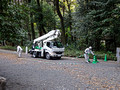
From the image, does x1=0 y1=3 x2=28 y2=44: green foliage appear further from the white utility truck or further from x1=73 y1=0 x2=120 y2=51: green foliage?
x1=73 y1=0 x2=120 y2=51: green foliage

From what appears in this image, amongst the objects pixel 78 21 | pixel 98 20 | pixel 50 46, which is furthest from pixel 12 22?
pixel 78 21

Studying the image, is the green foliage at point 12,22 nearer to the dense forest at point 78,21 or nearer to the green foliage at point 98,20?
the dense forest at point 78,21

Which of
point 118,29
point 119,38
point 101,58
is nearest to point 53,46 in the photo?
point 101,58

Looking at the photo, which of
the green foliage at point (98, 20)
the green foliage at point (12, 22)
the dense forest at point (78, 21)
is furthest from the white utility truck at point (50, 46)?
the green foliage at point (12, 22)

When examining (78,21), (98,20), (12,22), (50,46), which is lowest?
(50,46)

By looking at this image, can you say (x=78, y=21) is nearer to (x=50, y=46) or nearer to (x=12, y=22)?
(x=50, y=46)

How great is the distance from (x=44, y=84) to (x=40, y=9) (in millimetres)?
25497

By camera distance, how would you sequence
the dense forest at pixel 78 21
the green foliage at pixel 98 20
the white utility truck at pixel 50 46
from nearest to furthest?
the dense forest at pixel 78 21 → the white utility truck at pixel 50 46 → the green foliage at pixel 98 20

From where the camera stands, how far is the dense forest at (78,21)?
235 inches

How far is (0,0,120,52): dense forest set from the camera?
597 cm

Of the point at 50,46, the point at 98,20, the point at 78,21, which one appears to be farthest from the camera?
the point at 78,21

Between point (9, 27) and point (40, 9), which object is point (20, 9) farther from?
point (40, 9)

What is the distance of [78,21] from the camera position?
22359 millimetres

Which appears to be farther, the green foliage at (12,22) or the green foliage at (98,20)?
the green foliage at (98,20)
